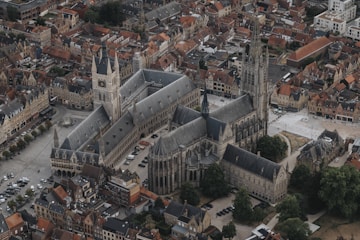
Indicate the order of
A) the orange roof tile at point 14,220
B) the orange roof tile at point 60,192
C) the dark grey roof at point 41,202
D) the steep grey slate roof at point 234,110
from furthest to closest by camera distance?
the steep grey slate roof at point 234,110 → the orange roof tile at point 60,192 → the dark grey roof at point 41,202 → the orange roof tile at point 14,220

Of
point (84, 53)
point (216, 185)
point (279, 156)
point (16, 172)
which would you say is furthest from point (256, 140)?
point (84, 53)

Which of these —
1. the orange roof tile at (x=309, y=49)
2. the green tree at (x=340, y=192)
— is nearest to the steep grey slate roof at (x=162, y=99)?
the orange roof tile at (x=309, y=49)

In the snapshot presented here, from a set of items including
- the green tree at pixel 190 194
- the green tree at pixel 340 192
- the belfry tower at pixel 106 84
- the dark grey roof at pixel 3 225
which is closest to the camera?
the dark grey roof at pixel 3 225

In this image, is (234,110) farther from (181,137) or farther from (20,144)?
(20,144)

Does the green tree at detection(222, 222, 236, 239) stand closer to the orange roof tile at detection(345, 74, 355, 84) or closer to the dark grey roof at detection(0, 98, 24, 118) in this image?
the dark grey roof at detection(0, 98, 24, 118)

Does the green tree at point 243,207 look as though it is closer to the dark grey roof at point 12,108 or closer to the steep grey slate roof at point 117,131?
the steep grey slate roof at point 117,131

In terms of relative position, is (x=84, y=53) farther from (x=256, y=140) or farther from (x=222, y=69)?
(x=256, y=140)

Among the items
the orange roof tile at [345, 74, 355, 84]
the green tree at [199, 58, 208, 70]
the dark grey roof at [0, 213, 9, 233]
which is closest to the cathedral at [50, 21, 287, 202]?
the dark grey roof at [0, 213, 9, 233]

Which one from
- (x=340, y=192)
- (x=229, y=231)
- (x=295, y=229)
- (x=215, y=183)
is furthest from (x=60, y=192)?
(x=340, y=192)
